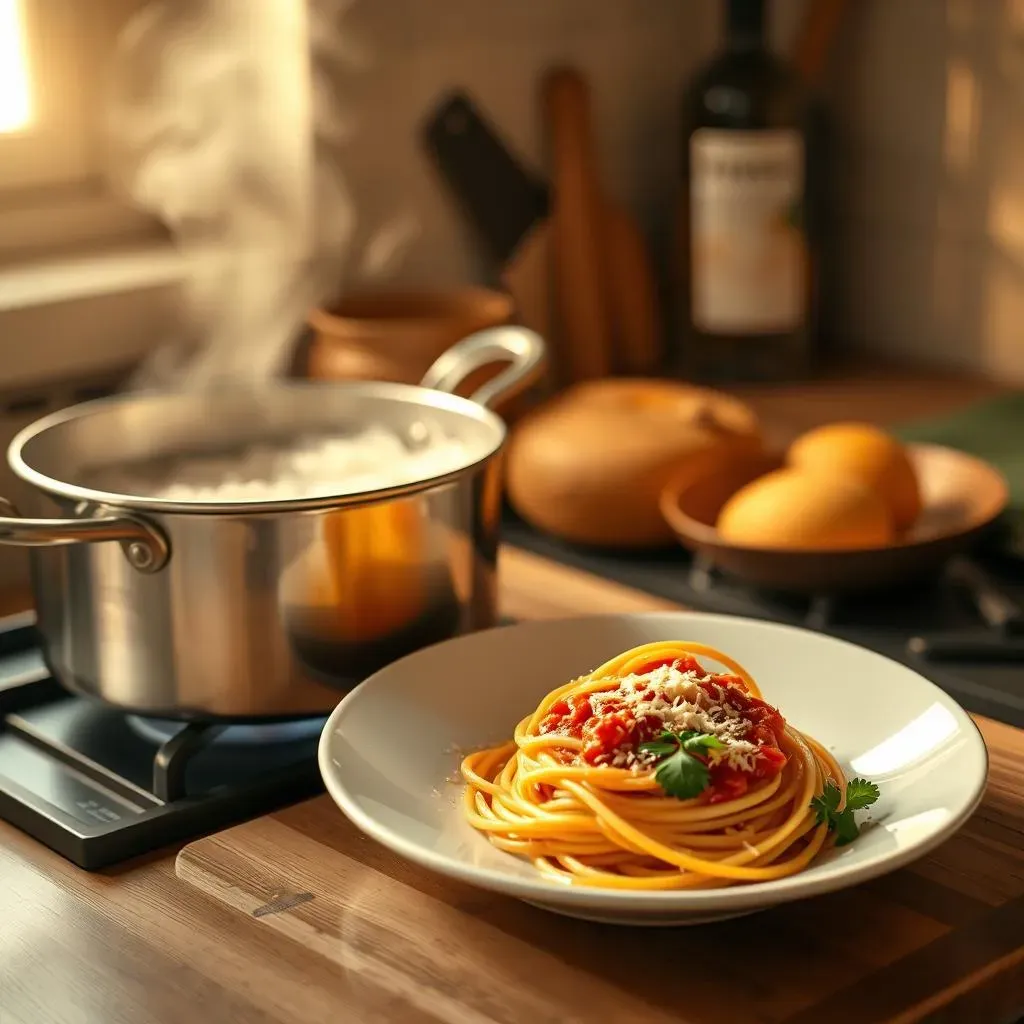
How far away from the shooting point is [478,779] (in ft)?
2.61

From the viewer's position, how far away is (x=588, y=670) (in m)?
0.92

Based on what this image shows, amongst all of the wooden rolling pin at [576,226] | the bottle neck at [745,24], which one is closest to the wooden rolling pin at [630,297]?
the wooden rolling pin at [576,226]

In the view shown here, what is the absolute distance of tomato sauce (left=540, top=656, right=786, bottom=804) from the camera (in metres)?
0.74

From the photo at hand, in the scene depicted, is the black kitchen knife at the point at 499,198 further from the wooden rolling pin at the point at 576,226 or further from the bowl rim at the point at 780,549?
the bowl rim at the point at 780,549

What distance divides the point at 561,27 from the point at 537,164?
0.47 feet

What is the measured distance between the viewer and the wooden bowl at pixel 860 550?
43.8 inches

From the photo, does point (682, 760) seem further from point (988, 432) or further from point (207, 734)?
point (988, 432)

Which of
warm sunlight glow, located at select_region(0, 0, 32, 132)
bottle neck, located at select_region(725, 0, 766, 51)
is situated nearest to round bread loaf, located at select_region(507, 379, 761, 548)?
bottle neck, located at select_region(725, 0, 766, 51)

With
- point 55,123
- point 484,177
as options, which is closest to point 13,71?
point 55,123

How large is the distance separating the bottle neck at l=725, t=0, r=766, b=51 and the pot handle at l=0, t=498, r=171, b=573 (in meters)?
0.93

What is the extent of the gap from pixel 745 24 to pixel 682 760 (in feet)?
3.30

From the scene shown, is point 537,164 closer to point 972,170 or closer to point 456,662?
point 972,170

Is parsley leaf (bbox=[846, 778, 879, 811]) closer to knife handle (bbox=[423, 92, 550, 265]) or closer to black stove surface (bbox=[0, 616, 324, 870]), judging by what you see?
black stove surface (bbox=[0, 616, 324, 870])

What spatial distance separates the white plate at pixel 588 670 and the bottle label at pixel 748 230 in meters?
0.73
